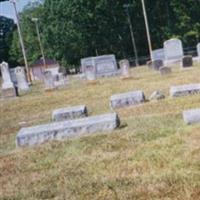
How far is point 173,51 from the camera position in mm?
30766

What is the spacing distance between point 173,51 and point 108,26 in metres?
21.2

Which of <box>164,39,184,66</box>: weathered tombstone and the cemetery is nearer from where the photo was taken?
the cemetery

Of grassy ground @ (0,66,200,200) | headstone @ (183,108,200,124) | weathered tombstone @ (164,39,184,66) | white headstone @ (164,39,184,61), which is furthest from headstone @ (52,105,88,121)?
white headstone @ (164,39,184,61)

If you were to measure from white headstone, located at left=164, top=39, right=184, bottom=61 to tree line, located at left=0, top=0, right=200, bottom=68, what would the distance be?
19.7m

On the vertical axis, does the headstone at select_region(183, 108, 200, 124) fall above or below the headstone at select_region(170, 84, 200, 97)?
above

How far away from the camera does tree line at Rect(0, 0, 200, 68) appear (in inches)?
1966

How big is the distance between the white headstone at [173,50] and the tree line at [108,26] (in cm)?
1973

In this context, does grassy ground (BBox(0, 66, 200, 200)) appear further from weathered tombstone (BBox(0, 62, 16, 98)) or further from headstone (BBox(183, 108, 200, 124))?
weathered tombstone (BBox(0, 62, 16, 98))

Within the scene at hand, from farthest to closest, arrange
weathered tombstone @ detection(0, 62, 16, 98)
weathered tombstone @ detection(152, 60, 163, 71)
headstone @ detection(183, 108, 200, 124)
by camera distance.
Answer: weathered tombstone @ detection(152, 60, 163, 71), weathered tombstone @ detection(0, 62, 16, 98), headstone @ detection(183, 108, 200, 124)

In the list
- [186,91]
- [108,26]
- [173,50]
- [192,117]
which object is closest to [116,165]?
[192,117]

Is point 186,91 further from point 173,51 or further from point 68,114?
point 173,51

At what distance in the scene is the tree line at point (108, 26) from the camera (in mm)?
49938

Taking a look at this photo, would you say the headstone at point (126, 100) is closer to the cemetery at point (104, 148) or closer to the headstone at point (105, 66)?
the cemetery at point (104, 148)

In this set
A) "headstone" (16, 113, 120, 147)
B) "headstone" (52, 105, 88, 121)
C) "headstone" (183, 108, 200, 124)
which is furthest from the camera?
"headstone" (52, 105, 88, 121)
